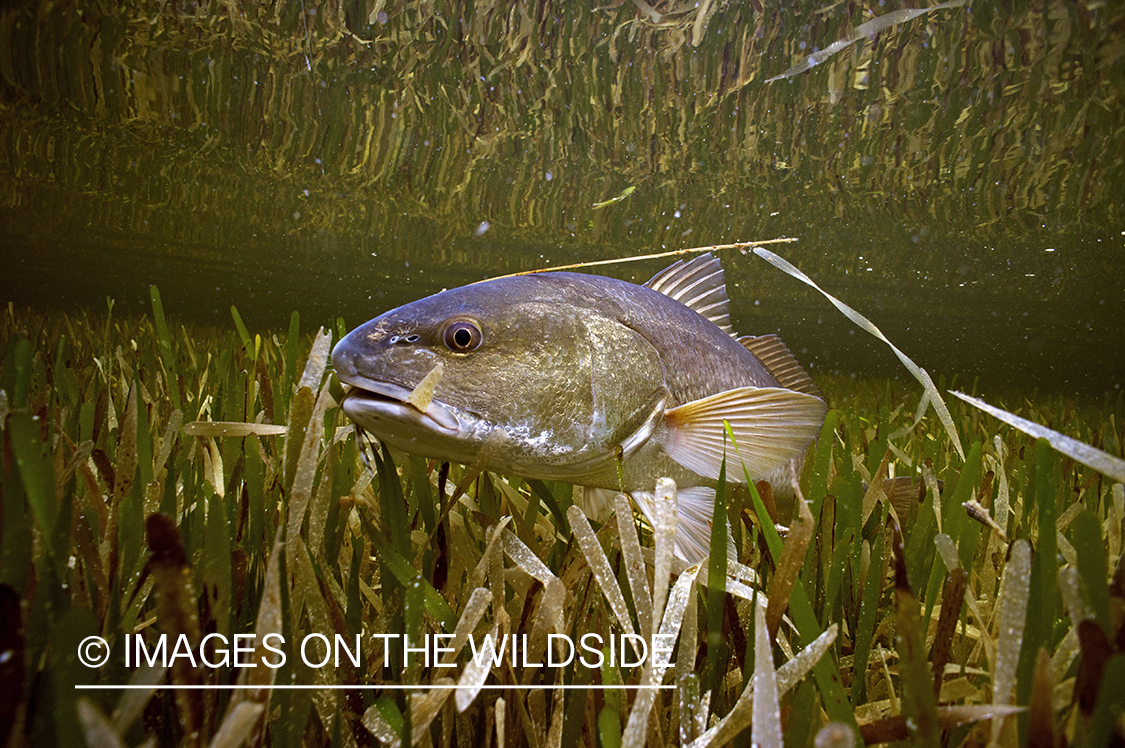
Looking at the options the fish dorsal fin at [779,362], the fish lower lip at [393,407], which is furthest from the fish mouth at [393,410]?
the fish dorsal fin at [779,362]

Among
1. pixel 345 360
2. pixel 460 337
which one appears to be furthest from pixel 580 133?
pixel 345 360

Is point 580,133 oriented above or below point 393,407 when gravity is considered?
above

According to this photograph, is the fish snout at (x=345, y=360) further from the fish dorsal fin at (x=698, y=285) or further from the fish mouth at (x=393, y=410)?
the fish dorsal fin at (x=698, y=285)

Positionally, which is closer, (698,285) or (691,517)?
(691,517)

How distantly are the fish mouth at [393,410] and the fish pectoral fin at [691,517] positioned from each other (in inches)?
23.7

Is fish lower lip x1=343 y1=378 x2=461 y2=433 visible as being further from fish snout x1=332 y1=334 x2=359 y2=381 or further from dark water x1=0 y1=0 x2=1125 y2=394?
dark water x1=0 y1=0 x2=1125 y2=394

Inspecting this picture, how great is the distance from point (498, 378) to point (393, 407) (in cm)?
28

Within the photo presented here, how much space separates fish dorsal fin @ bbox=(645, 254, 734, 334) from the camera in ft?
8.84

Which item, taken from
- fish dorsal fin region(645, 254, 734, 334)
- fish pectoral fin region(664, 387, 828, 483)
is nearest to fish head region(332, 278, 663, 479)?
fish pectoral fin region(664, 387, 828, 483)

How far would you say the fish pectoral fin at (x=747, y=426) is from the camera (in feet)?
6.03

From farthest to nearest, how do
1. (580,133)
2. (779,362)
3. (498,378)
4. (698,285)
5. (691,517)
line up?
→ (580,133)
(779,362)
(698,285)
(691,517)
(498,378)

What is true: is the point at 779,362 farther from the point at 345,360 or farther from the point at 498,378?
the point at 345,360

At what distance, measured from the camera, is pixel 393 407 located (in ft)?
4.87

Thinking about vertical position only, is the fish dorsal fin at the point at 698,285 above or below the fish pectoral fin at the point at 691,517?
above
